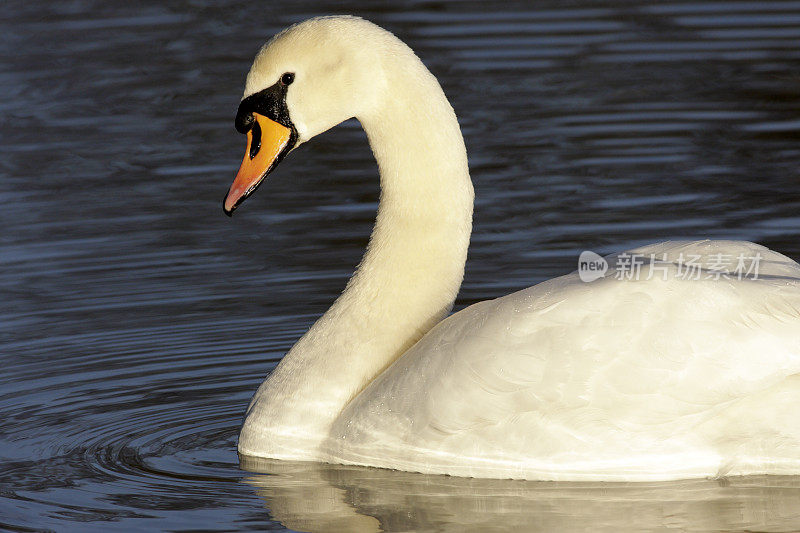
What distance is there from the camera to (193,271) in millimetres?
10016

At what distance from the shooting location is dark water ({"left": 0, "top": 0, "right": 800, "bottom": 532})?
667 cm

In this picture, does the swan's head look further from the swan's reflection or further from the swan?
the swan's reflection

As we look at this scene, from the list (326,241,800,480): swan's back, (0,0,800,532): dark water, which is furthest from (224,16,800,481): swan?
(0,0,800,532): dark water

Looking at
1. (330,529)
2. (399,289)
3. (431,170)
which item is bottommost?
(330,529)

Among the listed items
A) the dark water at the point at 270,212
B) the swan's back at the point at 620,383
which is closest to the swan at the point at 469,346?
the swan's back at the point at 620,383

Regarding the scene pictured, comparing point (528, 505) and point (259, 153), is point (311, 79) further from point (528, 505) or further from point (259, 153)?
point (528, 505)

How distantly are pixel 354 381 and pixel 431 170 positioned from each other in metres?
0.93

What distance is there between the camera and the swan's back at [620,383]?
631 cm

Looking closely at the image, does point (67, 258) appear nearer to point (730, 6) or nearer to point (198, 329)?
point (198, 329)

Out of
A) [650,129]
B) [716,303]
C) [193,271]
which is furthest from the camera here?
[650,129]

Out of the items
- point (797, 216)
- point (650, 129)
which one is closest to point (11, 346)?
point (797, 216)

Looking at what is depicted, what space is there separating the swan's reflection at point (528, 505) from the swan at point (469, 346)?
2.4 inches
